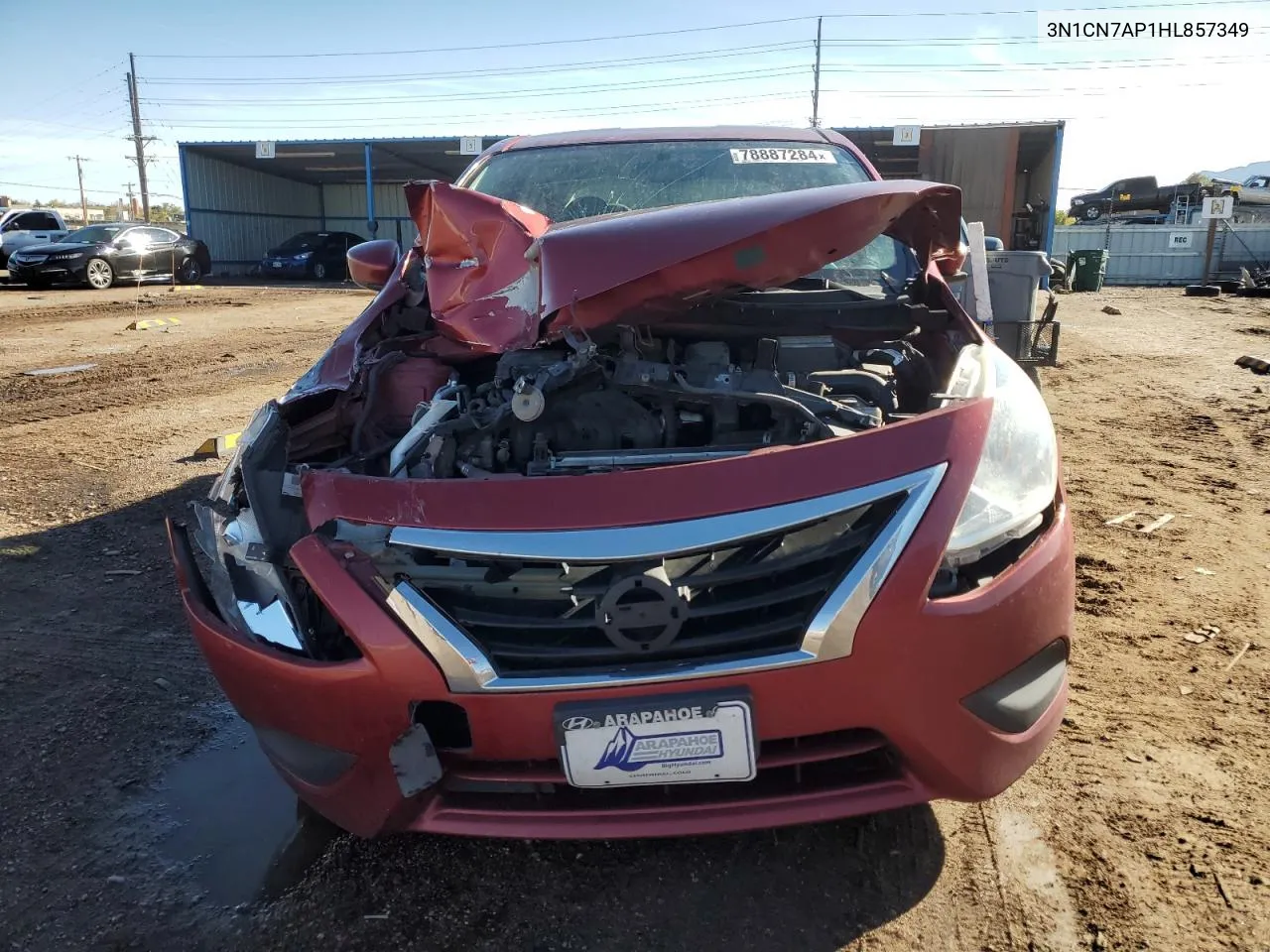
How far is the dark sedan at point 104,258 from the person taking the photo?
17.7 meters

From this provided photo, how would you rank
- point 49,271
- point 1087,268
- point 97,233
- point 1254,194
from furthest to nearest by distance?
point 1254,194, point 1087,268, point 97,233, point 49,271

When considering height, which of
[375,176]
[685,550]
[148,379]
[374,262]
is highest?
[375,176]

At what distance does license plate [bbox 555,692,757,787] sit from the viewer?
166 cm

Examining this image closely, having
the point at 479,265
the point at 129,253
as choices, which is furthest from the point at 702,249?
the point at 129,253

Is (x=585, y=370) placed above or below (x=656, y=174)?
below

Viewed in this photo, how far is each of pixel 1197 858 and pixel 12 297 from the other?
1915 cm

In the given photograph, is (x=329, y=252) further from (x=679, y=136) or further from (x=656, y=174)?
(x=656, y=174)

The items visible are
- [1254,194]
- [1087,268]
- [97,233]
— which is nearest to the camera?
[97,233]

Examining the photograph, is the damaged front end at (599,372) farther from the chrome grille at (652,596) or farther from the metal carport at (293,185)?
the metal carport at (293,185)

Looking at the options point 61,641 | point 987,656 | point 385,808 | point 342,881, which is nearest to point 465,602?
point 385,808

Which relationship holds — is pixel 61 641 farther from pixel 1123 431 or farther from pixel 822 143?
pixel 1123 431

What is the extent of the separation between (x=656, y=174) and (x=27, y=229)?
23.9 m

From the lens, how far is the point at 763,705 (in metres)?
1.67

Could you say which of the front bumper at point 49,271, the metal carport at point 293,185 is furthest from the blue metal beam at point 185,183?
the front bumper at point 49,271
